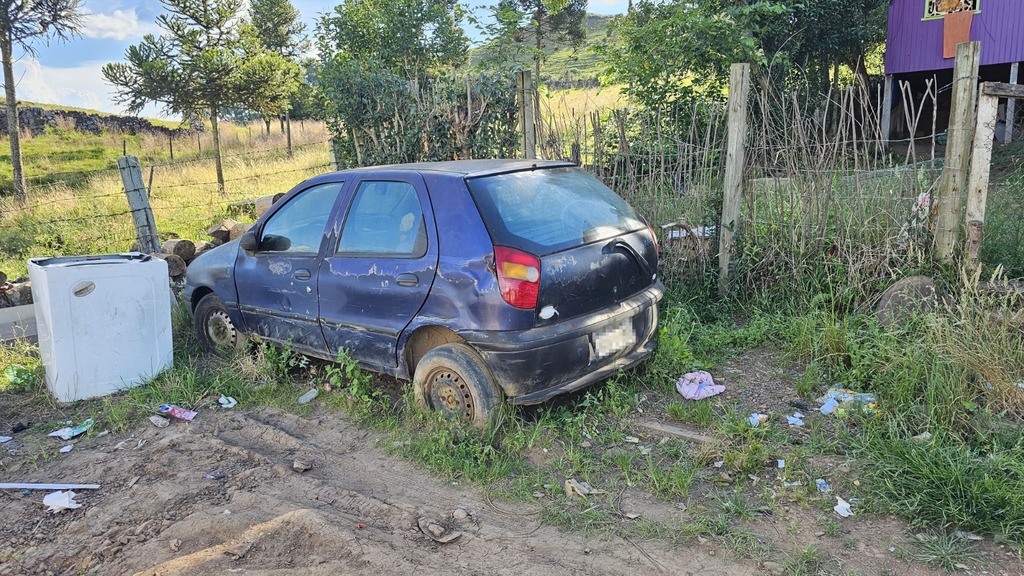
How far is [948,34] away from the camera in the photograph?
53.0 feet

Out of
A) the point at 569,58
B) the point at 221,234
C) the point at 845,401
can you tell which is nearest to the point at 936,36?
the point at 569,58

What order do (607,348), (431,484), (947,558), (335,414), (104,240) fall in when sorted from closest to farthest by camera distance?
(947,558) < (431,484) < (607,348) < (335,414) < (104,240)

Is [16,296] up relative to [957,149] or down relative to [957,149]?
down

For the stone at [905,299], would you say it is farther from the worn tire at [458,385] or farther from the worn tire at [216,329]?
the worn tire at [216,329]

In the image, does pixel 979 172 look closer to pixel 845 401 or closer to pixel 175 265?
pixel 845 401

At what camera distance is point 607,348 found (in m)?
4.04

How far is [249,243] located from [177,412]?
1274mm

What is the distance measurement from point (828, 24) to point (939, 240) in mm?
14101

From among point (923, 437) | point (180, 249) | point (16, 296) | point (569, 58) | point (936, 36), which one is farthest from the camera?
point (936, 36)

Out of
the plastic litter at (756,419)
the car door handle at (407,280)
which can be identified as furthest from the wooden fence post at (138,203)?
the plastic litter at (756,419)

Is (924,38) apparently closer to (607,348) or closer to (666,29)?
(666,29)

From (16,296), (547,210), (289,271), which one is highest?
(547,210)

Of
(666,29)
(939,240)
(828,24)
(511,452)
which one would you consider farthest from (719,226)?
(828,24)

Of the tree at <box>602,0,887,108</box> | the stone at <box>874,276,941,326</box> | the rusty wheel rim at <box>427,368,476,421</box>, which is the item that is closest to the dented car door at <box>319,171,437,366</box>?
the rusty wheel rim at <box>427,368,476,421</box>
